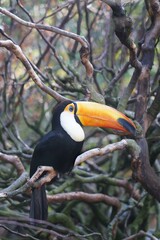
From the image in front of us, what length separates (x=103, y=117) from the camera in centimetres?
338

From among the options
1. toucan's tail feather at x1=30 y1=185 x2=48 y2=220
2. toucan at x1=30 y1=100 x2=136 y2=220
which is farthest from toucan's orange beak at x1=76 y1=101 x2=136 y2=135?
toucan's tail feather at x1=30 y1=185 x2=48 y2=220

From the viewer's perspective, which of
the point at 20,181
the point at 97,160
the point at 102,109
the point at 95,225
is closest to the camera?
the point at 20,181

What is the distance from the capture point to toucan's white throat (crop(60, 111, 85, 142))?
11.3ft

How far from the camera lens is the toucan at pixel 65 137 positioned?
3383mm

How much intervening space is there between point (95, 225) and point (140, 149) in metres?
1.74

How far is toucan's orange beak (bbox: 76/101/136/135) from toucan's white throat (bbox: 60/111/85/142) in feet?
0.17

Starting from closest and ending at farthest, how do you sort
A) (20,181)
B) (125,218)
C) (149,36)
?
1. (20,181)
2. (149,36)
3. (125,218)

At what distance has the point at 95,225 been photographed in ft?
16.4

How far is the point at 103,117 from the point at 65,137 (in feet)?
0.86

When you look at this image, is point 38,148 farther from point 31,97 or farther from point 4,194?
point 31,97

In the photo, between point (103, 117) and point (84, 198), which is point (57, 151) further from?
point (84, 198)

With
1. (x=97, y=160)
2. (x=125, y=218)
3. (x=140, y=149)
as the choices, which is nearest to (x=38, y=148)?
Answer: (x=140, y=149)

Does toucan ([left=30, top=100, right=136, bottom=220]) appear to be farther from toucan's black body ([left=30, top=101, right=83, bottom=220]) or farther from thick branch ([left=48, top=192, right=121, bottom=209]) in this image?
Result: thick branch ([left=48, top=192, right=121, bottom=209])

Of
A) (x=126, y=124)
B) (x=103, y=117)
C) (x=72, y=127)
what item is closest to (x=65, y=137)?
(x=72, y=127)
